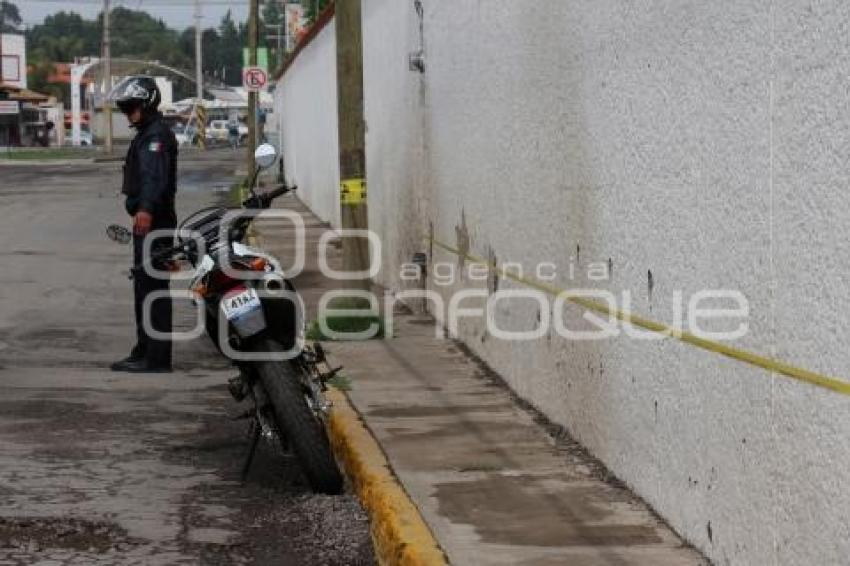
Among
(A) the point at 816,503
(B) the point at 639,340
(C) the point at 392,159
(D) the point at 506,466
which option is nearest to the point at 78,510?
(D) the point at 506,466

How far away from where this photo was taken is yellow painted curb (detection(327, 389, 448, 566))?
6047 mm

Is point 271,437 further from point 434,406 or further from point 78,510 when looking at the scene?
point 434,406

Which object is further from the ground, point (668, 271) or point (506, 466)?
point (668, 271)

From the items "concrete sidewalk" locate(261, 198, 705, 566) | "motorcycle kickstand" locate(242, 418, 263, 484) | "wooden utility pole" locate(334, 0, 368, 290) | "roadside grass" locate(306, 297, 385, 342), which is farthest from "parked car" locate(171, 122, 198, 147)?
"motorcycle kickstand" locate(242, 418, 263, 484)

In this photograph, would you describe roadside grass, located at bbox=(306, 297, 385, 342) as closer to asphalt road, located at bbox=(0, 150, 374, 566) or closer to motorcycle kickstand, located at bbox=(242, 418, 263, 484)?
asphalt road, located at bbox=(0, 150, 374, 566)

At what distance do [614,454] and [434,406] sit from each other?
225 centimetres

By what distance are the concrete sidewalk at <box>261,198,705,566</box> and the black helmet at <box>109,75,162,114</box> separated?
2.07 meters

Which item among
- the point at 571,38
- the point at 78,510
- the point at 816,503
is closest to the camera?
the point at 816,503

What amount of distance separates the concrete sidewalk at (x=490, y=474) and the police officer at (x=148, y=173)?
1.37 m

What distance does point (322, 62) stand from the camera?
79.6ft

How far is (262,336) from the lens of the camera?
7.55 meters

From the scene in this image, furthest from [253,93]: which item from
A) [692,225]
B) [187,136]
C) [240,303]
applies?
[187,136]

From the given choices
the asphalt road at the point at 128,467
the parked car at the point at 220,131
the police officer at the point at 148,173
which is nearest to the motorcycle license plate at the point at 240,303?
the asphalt road at the point at 128,467

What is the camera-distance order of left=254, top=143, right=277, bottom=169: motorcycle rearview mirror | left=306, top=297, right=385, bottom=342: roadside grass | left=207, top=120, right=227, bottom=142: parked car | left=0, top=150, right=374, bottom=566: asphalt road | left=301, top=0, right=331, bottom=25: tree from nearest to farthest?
left=0, top=150, right=374, bottom=566: asphalt road < left=254, top=143, right=277, bottom=169: motorcycle rearview mirror < left=306, top=297, right=385, bottom=342: roadside grass < left=301, top=0, right=331, bottom=25: tree < left=207, top=120, right=227, bottom=142: parked car
